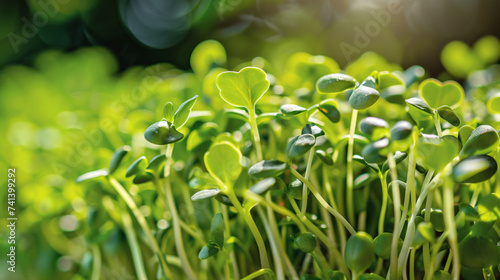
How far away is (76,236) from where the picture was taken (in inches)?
28.3

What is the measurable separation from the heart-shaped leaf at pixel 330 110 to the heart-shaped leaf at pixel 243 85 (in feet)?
0.25

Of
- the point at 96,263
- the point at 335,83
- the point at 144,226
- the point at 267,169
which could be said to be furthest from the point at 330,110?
the point at 96,263

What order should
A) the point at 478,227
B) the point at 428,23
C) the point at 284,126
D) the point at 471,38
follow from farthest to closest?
the point at 428,23 → the point at 471,38 → the point at 284,126 → the point at 478,227

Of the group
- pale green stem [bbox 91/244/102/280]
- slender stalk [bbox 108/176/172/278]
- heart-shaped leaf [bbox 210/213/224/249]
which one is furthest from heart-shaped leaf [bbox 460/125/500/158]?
pale green stem [bbox 91/244/102/280]

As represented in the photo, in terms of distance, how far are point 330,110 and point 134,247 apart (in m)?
0.34

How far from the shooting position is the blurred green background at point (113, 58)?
69 cm

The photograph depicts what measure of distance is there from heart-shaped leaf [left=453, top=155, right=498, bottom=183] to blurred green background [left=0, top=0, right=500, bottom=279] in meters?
0.44

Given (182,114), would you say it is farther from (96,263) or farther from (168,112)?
(96,263)

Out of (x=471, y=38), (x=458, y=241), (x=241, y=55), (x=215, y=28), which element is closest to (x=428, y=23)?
(x=471, y=38)

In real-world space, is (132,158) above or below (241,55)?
above

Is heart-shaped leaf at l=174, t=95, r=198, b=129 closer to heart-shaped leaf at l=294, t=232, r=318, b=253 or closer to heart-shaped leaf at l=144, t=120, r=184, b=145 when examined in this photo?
heart-shaped leaf at l=144, t=120, r=184, b=145

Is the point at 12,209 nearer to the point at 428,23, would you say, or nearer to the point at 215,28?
the point at 215,28

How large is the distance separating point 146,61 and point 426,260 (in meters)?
1.83

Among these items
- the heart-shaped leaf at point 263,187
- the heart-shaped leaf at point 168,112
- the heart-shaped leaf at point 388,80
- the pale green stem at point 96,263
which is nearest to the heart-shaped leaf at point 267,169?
the heart-shaped leaf at point 263,187
